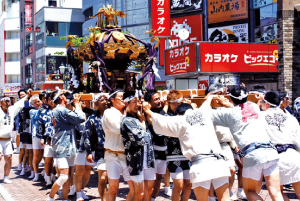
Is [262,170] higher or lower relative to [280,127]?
lower

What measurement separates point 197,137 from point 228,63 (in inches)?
Result: 672

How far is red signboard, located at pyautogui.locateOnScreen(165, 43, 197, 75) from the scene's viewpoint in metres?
21.8

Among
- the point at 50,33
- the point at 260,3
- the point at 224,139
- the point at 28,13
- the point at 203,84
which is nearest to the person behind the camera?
the point at 224,139

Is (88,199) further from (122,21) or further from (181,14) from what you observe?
(122,21)

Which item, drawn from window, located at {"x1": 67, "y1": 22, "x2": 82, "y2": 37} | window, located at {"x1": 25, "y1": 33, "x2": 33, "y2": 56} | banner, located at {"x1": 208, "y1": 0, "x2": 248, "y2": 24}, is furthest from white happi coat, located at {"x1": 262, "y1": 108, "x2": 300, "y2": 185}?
window, located at {"x1": 25, "y1": 33, "x2": 33, "y2": 56}

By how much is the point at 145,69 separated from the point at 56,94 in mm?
5142

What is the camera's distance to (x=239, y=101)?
5.97 metres

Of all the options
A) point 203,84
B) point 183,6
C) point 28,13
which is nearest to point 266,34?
point 203,84

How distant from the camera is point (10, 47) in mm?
63875

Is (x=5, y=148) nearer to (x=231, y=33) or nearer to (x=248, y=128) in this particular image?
(x=248, y=128)

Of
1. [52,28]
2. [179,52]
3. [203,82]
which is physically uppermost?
[52,28]

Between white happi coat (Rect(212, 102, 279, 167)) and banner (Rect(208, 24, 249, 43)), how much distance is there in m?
23.3

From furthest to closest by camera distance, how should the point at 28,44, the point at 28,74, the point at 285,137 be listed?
the point at 28,44 < the point at 28,74 < the point at 285,137

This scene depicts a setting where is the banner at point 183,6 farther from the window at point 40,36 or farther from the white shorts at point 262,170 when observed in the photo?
the white shorts at point 262,170
